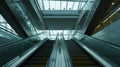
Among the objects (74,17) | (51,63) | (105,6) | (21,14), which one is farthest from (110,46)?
(74,17)

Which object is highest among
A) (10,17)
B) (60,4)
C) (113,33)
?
(60,4)

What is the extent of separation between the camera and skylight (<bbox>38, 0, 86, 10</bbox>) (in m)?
19.2

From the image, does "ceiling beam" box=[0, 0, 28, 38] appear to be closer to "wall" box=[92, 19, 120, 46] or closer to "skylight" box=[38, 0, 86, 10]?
"wall" box=[92, 19, 120, 46]

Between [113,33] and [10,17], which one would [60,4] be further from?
[113,33]

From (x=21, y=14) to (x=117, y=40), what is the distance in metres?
6.86

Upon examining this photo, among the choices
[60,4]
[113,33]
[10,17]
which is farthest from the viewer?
[60,4]

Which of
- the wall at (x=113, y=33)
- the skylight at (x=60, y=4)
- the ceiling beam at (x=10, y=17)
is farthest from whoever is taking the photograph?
the skylight at (x=60, y=4)

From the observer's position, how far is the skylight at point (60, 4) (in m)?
19.2

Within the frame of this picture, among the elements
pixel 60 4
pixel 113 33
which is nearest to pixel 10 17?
pixel 113 33

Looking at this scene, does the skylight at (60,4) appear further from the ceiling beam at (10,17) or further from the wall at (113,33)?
the wall at (113,33)

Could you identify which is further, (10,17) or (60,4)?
(60,4)

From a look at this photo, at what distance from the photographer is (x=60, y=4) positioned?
1972 cm

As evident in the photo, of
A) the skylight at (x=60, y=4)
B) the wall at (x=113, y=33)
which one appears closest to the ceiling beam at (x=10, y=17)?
the wall at (x=113, y=33)

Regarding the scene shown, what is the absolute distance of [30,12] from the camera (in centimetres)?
1570
